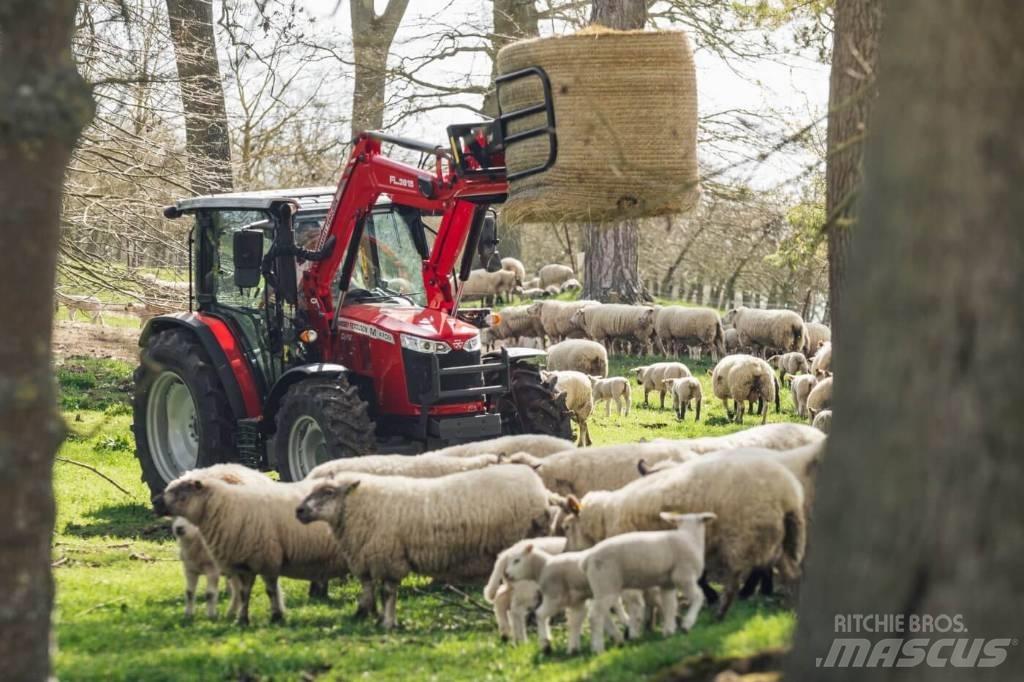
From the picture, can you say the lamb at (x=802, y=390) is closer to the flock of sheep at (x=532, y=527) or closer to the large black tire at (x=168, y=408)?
the flock of sheep at (x=532, y=527)

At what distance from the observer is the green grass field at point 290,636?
768 cm

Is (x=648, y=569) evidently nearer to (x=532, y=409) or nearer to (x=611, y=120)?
(x=611, y=120)

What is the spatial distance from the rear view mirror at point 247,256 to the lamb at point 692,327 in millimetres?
16142

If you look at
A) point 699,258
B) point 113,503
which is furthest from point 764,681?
point 699,258

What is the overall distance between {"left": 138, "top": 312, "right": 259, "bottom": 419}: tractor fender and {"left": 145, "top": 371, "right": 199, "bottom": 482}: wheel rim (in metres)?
0.82

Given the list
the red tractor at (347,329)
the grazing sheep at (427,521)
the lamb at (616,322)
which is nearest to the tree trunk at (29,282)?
the grazing sheep at (427,521)

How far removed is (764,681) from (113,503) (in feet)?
31.2

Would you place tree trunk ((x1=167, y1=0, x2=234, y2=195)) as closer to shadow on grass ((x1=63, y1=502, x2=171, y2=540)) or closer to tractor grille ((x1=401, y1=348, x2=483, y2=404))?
shadow on grass ((x1=63, y1=502, x2=171, y2=540))

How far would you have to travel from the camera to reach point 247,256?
1205 cm

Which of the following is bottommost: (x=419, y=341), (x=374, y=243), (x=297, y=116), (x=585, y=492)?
(x=585, y=492)

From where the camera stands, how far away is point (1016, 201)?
481cm

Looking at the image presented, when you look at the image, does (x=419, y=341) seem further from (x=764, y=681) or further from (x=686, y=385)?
(x=686, y=385)

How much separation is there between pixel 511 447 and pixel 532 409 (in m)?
1.60

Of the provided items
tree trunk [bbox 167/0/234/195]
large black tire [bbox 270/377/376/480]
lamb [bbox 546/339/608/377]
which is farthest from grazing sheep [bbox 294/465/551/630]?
lamb [bbox 546/339/608/377]
